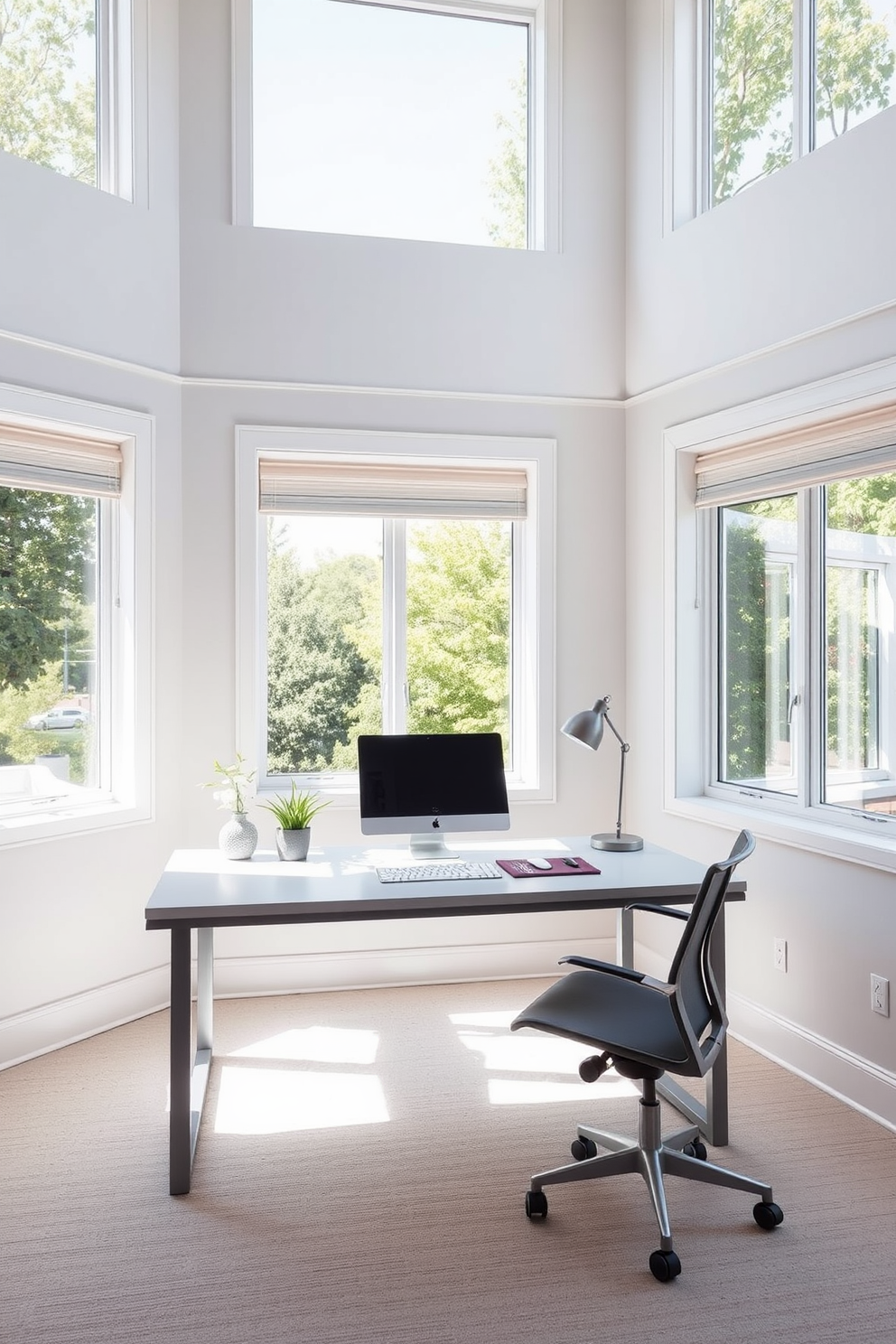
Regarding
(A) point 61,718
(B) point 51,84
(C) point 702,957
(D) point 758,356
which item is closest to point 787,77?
(D) point 758,356

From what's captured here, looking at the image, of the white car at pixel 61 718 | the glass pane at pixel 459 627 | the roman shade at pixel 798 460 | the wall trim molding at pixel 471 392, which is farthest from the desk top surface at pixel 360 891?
the wall trim molding at pixel 471 392

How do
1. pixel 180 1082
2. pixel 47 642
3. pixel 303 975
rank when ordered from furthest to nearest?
pixel 303 975, pixel 47 642, pixel 180 1082

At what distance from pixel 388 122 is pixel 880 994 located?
12.7ft

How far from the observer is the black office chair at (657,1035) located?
2238 mm

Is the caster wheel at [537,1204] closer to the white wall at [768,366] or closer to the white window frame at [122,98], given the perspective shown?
the white wall at [768,366]

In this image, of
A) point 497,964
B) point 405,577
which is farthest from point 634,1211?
point 405,577

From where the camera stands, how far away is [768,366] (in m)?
3.46

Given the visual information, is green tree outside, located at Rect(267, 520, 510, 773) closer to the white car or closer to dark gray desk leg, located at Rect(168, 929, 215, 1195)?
the white car

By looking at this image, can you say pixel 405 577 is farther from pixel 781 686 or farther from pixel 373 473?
pixel 781 686

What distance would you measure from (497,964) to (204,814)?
139 cm

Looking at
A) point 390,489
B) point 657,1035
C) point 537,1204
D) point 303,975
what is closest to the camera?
point 657,1035

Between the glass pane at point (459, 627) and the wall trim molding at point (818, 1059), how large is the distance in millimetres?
1483

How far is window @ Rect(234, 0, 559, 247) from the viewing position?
13.6 feet

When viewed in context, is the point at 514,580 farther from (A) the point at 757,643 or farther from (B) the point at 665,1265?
(B) the point at 665,1265
